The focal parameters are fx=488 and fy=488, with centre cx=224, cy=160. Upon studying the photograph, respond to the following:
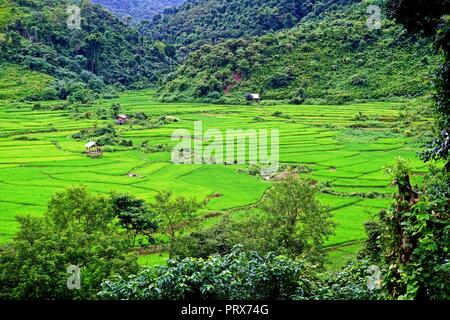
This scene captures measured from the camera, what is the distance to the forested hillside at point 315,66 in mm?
48969

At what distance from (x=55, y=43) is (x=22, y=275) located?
6263 centimetres

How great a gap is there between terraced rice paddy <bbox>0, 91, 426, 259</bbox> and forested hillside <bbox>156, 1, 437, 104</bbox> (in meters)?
6.52

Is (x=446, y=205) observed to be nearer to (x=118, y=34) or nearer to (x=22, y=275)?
(x=22, y=275)

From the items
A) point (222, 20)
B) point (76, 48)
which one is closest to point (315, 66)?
point (76, 48)

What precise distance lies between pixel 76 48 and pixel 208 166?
48.3 m

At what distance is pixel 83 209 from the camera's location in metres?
13.9

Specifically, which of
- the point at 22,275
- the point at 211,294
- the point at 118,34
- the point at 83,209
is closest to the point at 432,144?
the point at 211,294

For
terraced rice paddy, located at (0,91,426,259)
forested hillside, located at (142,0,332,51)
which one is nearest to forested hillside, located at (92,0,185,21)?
forested hillside, located at (142,0,332,51)

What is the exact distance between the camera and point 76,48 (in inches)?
2685

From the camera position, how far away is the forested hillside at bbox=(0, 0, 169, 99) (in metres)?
58.6

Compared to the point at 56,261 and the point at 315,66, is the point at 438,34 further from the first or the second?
the point at 315,66

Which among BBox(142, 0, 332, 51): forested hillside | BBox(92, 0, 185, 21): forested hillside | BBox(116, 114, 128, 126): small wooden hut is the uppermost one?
BBox(92, 0, 185, 21): forested hillside

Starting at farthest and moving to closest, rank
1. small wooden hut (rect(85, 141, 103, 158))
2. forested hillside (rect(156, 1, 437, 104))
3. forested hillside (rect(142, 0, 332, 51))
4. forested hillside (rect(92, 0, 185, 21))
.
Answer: forested hillside (rect(92, 0, 185, 21)) < forested hillside (rect(142, 0, 332, 51)) < forested hillside (rect(156, 1, 437, 104)) < small wooden hut (rect(85, 141, 103, 158))

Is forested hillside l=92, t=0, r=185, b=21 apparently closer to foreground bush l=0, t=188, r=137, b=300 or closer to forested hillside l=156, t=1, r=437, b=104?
forested hillside l=156, t=1, r=437, b=104
